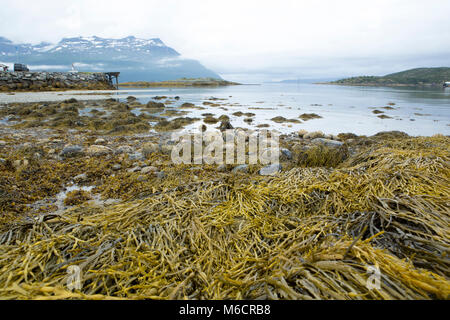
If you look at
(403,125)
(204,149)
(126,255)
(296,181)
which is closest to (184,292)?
(126,255)

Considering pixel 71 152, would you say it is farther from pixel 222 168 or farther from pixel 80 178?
pixel 222 168

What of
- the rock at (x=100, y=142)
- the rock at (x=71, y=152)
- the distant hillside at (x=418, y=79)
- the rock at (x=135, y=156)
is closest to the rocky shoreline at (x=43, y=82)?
the rock at (x=100, y=142)

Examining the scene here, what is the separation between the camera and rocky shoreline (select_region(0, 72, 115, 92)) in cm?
2133

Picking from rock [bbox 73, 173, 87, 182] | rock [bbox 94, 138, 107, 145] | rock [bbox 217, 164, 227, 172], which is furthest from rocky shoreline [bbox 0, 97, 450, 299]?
rock [bbox 94, 138, 107, 145]

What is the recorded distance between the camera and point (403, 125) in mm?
10805

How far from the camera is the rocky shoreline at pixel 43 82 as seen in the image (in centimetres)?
2133

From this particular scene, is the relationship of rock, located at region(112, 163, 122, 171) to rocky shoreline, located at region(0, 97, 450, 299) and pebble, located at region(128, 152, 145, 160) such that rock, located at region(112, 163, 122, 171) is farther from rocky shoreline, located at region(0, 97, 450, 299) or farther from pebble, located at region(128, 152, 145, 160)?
rocky shoreline, located at region(0, 97, 450, 299)

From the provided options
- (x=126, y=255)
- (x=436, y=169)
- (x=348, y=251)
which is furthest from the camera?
(x=436, y=169)

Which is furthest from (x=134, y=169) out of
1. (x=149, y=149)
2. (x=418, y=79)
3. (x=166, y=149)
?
(x=418, y=79)

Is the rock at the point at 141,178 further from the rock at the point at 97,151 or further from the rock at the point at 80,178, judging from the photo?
the rock at the point at 97,151

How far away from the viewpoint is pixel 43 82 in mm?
23750
